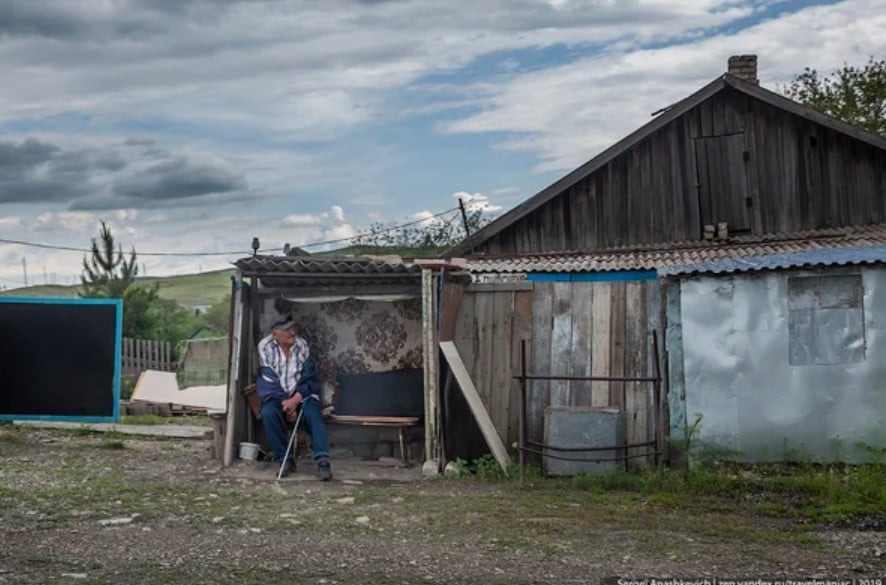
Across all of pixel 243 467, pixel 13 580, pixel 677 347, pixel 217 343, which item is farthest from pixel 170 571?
pixel 217 343

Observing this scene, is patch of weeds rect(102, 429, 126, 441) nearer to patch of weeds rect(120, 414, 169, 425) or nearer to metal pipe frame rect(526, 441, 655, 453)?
patch of weeds rect(120, 414, 169, 425)

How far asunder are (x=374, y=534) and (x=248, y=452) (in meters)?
3.86

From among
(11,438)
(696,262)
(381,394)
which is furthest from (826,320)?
(11,438)

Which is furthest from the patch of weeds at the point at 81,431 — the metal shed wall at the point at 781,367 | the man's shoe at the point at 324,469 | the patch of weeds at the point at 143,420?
the metal shed wall at the point at 781,367

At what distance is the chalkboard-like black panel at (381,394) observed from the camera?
11.8 metres

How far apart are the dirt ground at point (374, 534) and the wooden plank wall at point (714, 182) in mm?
8623

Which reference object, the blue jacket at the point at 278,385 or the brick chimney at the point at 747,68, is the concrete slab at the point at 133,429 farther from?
the brick chimney at the point at 747,68

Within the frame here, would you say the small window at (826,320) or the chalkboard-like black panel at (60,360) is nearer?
the small window at (826,320)

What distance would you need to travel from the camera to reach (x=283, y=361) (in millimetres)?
11172

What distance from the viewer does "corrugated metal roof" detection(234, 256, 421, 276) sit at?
1099 cm

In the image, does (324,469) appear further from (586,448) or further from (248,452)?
(586,448)

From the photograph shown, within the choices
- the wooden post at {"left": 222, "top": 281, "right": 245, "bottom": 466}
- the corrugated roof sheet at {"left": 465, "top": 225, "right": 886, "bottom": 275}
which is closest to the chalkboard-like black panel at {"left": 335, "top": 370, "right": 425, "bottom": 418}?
the wooden post at {"left": 222, "top": 281, "right": 245, "bottom": 466}

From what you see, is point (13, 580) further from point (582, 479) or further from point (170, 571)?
point (582, 479)

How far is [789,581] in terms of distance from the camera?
6266mm
